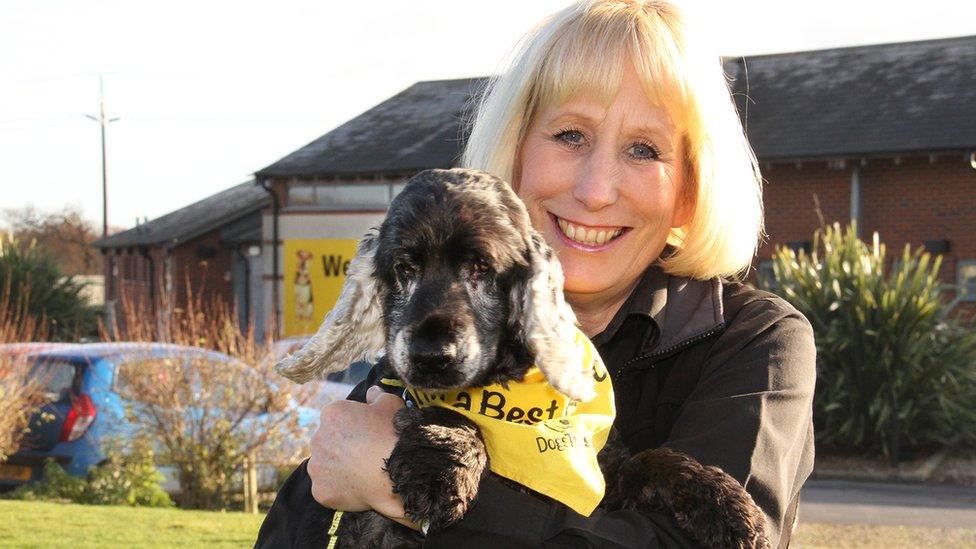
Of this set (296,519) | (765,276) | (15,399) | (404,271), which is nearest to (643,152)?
(404,271)

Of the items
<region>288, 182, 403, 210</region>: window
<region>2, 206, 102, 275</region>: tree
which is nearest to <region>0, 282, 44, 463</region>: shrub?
<region>288, 182, 403, 210</region>: window

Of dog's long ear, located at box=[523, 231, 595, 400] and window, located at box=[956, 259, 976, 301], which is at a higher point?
dog's long ear, located at box=[523, 231, 595, 400]

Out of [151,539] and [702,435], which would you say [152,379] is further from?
[702,435]

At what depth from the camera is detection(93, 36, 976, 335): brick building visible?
67.6 ft

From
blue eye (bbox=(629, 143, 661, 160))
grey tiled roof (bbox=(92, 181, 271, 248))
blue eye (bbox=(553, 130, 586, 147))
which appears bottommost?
blue eye (bbox=(629, 143, 661, 160))

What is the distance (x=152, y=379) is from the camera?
10555mm

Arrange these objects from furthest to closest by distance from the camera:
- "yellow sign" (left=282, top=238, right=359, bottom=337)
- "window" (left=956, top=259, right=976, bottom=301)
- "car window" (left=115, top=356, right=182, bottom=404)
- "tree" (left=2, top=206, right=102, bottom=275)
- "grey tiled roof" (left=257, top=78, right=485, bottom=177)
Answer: "tree" (left=2, top=206, right=102, bottom=275), "yellow sign" (left=282, top=238, right=359, bottom=337), "grey tiled roof" (left=257, top=78, right=485, bottom=177), "window" (left=956, top=259, right=976, bottom=301), "car window" (left=115, top=356, right=182, bottom=404)

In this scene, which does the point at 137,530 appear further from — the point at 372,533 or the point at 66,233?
the point at 66,233

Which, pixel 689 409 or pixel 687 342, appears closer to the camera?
pixel 689 409

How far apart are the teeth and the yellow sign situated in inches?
935

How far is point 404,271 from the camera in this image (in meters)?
2.87

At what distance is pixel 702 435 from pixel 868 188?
2001 cm

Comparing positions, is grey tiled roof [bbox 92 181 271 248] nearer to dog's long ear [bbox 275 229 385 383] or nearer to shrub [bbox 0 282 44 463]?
shrub [bbox 0 282 44 463]

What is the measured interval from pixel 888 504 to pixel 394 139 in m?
17.4
